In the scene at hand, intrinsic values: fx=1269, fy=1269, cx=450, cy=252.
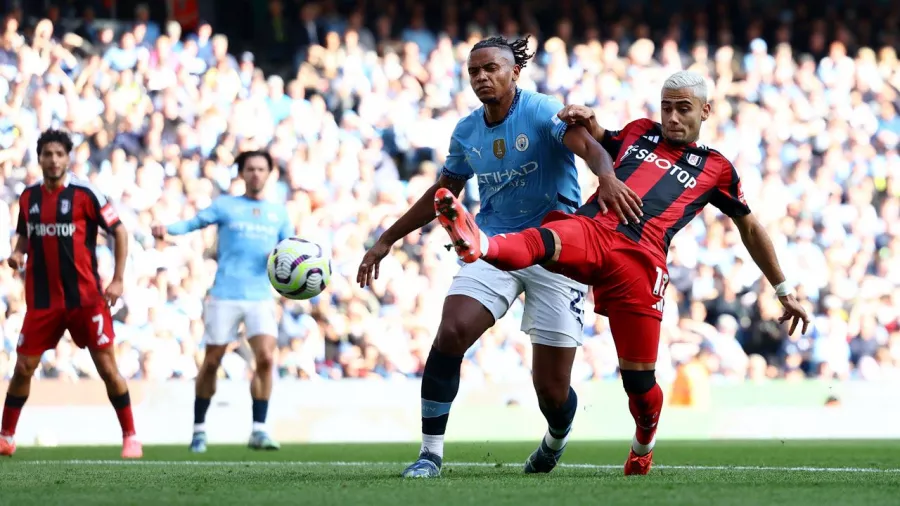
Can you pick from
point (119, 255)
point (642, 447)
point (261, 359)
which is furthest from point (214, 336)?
point (642, 447)

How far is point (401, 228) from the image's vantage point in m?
6.98

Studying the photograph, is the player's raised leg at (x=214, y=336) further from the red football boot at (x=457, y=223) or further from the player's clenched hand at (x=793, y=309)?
the red football boot at (x=457, y=223)

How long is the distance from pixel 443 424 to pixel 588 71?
12393 millimetres

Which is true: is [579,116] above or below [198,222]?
below

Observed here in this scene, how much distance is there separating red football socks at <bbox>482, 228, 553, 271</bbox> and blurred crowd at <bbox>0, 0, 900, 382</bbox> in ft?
28.6

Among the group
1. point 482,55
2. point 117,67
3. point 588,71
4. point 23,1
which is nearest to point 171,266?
point 117,67

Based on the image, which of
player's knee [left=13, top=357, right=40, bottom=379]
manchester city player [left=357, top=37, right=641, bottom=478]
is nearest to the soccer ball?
manchester city player [left=357, top=37, right=641, bottom=478]

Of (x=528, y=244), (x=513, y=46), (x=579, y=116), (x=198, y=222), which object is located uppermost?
(x=513, y=46)

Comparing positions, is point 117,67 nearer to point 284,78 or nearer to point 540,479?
point 284,78

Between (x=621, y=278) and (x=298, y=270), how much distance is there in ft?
8.67

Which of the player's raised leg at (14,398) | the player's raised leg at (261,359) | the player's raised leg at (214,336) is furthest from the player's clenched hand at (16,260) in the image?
the player's raised leg at (261,359)

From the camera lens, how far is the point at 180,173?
15.1 metres

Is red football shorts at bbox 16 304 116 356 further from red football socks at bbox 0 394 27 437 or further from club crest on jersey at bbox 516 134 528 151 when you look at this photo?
club crest on jersey at bbox 516 134 528 151

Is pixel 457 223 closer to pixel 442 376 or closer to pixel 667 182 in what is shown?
pixel 442 376
